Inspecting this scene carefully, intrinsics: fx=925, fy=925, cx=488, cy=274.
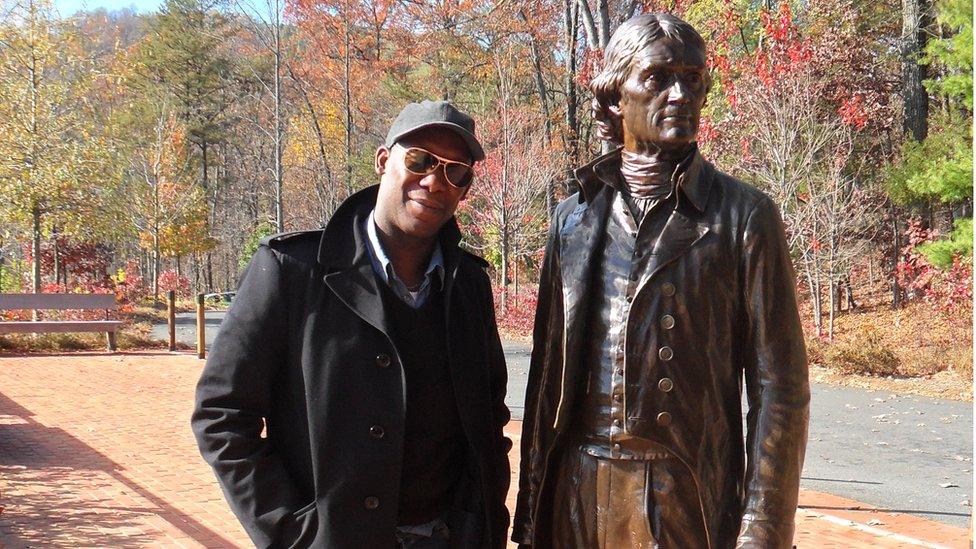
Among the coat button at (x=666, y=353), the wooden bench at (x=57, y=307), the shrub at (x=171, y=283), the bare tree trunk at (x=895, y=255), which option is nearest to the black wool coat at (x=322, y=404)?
the coat button at (x=666, y=353)

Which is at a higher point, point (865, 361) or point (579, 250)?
point (579, 250)

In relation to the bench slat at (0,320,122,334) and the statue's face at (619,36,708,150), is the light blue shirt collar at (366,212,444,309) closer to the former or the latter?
the statue's face at (619,36,708,150)

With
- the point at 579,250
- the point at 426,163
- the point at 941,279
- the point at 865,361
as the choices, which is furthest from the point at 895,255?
the point at 426,163

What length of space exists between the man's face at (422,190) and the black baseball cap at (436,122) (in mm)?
22

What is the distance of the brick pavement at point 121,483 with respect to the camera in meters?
6.11

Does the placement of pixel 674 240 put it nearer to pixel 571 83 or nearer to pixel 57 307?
pixel 57 307

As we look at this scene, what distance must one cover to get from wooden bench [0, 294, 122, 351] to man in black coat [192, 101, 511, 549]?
13978 mm

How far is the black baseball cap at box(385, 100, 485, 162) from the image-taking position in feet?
7.72

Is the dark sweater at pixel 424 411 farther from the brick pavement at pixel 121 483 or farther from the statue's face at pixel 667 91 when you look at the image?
the brick pavement at pixel 121 483

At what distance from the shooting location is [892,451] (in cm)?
895

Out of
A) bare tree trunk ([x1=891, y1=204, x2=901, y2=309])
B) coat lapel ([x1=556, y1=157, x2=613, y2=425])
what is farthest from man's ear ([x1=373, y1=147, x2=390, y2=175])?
bare tree trunk ([x1=891, y1=204, x2=901, y2=309])

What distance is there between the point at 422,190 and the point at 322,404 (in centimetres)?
60

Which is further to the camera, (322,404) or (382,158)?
(382,158)

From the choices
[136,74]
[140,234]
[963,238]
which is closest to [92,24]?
[136,74]
